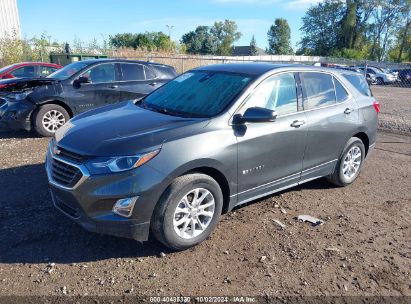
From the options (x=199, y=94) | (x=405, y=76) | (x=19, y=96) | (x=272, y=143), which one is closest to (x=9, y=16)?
(x=19, y=96)

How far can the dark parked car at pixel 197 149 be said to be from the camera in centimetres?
322

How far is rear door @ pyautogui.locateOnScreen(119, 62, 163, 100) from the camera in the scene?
341 inches

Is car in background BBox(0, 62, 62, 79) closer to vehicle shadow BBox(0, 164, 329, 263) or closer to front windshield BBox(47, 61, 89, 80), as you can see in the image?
front windshield BBox(47, 61, 89, 80)

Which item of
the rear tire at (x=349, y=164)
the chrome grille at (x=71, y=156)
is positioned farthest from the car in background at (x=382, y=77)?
the chrome grille at (x=71, y=156)

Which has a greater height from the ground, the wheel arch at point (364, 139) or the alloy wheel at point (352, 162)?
the wheel arch at point (364, 139)

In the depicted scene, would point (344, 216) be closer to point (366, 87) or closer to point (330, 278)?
point (330, 278)

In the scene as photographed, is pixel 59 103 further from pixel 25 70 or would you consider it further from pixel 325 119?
pixel 325 119

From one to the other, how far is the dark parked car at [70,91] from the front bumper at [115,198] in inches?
195

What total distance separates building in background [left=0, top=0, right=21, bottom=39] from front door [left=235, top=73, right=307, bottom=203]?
31964 mm

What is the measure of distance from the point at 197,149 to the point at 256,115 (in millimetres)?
748

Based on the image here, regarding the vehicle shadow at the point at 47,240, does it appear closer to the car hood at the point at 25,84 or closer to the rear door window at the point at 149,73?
the car hood at the point at 25,84

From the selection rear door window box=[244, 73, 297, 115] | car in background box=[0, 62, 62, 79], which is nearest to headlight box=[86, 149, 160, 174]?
rear door window box=[244, 73, 297, 115]

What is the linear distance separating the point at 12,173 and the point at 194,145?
11.7 feet

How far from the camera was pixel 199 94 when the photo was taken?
14.1 ft
